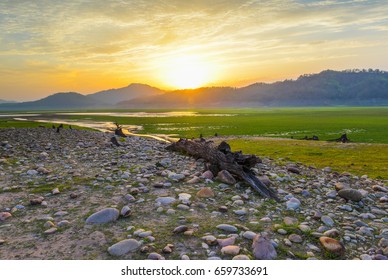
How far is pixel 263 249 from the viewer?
510 cm

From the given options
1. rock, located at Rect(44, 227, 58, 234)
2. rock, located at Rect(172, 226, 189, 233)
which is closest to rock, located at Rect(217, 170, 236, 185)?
rock, located at Rect(172, 226, 189, 233)

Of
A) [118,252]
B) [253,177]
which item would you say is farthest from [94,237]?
[253,177]

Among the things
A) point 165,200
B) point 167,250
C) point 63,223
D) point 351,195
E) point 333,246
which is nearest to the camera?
point 167,250

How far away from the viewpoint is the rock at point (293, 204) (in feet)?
24.8

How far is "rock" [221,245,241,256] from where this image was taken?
5023 mm

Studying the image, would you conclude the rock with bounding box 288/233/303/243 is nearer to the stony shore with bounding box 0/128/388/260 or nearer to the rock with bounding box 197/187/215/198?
the stony shore with bounding box 0/128/388/260

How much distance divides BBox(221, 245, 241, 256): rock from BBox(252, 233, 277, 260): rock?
0.29 m

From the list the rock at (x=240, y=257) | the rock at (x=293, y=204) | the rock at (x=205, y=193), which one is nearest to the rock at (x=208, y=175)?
the rock at (x=205, y=193)

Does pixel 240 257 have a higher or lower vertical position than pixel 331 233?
higher

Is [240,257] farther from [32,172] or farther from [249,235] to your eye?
[32,172]

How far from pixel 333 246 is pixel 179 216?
311 centimetres

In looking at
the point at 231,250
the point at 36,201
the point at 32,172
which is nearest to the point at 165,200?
the point at 231,250

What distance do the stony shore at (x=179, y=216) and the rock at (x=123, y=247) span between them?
0.02 meters
